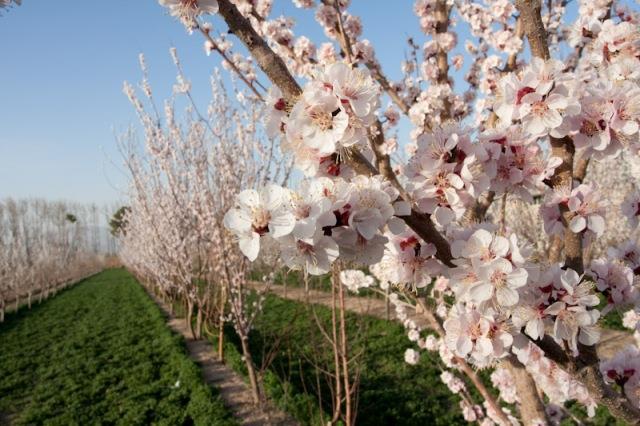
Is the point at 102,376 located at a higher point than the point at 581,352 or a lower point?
lower

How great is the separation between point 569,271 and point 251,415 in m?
5.77

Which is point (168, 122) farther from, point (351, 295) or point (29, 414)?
point (351, 295)

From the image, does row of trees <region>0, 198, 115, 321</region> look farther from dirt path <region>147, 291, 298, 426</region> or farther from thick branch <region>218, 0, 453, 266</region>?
thick branch <region>218, 0, 453, 266</region>

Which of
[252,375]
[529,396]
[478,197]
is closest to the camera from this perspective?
[478,197]

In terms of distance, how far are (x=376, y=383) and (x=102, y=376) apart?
16.4 feet

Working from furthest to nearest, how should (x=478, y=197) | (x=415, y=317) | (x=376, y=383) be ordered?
(x=415, y=317)
(x=376, y=383)
(x=478, y=197)

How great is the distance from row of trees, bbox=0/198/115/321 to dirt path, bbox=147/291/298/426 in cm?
973

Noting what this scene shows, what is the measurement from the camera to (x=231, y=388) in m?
7.28

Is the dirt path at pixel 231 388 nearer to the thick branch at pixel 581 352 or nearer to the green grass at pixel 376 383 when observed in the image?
the green grass at pixel 376 383

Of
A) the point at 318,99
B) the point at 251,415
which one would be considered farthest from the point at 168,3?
the point at 251,415

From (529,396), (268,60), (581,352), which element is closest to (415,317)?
(529,396)

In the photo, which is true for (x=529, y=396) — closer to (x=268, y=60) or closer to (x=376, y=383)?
(x=268, y=60)

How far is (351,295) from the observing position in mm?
14992

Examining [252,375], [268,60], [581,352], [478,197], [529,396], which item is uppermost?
[268,60]
